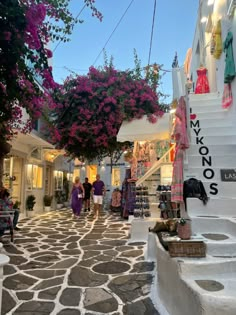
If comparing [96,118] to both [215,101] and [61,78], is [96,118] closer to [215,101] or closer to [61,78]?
[61,78]

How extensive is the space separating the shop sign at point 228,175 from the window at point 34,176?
749 centimetres

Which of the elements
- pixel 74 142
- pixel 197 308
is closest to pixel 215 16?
pixel 74 142

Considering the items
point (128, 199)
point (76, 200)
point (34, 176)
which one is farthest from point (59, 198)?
point (128, 199)

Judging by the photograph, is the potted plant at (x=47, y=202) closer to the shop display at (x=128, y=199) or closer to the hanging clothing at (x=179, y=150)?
the shop display at (x=128, y=199)

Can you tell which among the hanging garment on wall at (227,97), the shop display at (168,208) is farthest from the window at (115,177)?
the hanging garment on wall at (227,97)

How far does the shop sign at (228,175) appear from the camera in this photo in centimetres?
443

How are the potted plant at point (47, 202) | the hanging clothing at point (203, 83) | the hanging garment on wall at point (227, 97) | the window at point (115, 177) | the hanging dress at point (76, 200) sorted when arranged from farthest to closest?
the window at point (115, 177) → the potted plant at point (47, 202) → the hanging dress at point (76, 200) → the hanging clothing at point (203, 83) → the hanging garment on wall at point (227, 97)

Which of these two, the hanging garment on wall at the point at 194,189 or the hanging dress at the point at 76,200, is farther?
the hanging dress at the point at 76,200

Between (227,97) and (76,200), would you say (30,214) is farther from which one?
(227,97)

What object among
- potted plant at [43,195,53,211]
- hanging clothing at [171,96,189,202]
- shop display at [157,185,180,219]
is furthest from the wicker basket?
potted plant at [43,195,53,211]

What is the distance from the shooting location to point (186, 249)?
9.07ft

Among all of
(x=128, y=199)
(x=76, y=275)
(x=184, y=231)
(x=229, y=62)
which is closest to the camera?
(x=184, y=231)

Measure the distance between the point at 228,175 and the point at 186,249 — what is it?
2.19 m

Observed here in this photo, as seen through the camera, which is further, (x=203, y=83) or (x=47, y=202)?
(x=47, y=202)
